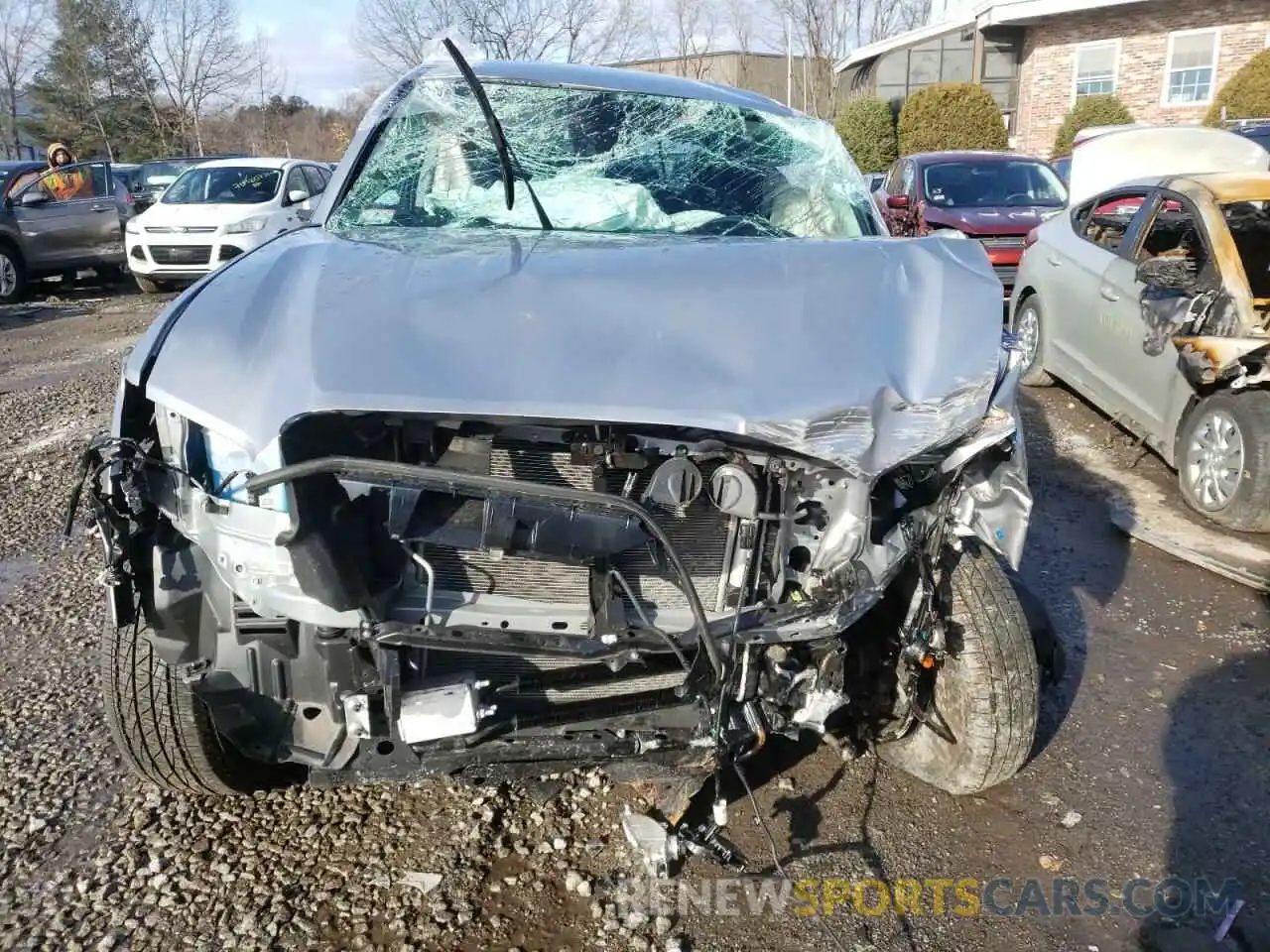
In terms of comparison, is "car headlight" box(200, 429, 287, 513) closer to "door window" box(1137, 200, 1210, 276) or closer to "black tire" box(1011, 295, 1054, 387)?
"door window" box(1137, 200, 1210, 276)

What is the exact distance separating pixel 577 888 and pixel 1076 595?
104 inches

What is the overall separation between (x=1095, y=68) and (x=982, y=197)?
1542 centimetres

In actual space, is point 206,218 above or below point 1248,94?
below

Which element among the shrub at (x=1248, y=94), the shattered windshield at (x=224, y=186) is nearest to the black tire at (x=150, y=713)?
the shattered windshield at (x=224, y=186)

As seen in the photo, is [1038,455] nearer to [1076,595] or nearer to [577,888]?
[1076,595]

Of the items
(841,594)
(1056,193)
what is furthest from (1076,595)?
(1056,193)

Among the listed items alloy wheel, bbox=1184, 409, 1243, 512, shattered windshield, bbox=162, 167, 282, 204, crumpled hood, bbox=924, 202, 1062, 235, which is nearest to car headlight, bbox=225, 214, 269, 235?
shattered windshield, bbox=162, 167, 282, 204

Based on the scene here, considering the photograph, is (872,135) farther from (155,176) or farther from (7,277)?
(7,277)

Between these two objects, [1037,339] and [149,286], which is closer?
[1037,339]

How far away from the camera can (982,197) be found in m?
10.4

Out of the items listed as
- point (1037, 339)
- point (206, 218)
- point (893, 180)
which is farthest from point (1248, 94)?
point (206, 218)

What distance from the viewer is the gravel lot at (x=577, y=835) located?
94.4 inches

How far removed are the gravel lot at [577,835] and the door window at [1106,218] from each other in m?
3.34

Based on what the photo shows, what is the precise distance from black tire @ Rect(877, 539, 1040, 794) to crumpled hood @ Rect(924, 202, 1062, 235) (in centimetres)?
762
